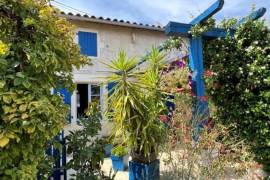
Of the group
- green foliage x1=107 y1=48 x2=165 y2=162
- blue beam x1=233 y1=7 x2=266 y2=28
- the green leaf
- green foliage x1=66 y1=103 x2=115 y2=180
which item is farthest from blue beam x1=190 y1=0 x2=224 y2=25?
the green leaf

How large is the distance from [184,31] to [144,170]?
3.47m

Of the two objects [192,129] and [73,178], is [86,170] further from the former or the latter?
[192,129]

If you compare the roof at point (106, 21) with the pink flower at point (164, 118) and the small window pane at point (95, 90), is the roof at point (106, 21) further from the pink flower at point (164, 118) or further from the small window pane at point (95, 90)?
the pink flower at point (164, 118)

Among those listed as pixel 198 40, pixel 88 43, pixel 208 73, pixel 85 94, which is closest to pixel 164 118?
pixel 208 73

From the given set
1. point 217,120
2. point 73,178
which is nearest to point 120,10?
point 217,120

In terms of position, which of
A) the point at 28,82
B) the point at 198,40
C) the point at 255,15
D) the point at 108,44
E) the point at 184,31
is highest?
the point at 108,44

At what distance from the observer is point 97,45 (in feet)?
47.5

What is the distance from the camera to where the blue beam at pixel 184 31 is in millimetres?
6946

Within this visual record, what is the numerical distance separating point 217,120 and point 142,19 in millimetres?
9680

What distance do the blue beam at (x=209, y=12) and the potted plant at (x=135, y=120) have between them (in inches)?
87.6

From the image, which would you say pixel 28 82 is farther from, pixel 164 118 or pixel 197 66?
pixel 197 66

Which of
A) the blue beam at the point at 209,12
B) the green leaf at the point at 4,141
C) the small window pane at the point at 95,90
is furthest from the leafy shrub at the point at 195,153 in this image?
the small window pane at the point at 95,90

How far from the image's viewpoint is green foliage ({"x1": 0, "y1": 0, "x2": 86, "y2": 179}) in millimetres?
2762

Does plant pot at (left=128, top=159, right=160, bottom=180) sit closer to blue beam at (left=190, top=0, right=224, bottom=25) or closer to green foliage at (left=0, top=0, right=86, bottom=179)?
green foliage at (left=0, top=0, right=86, bottom=179)
